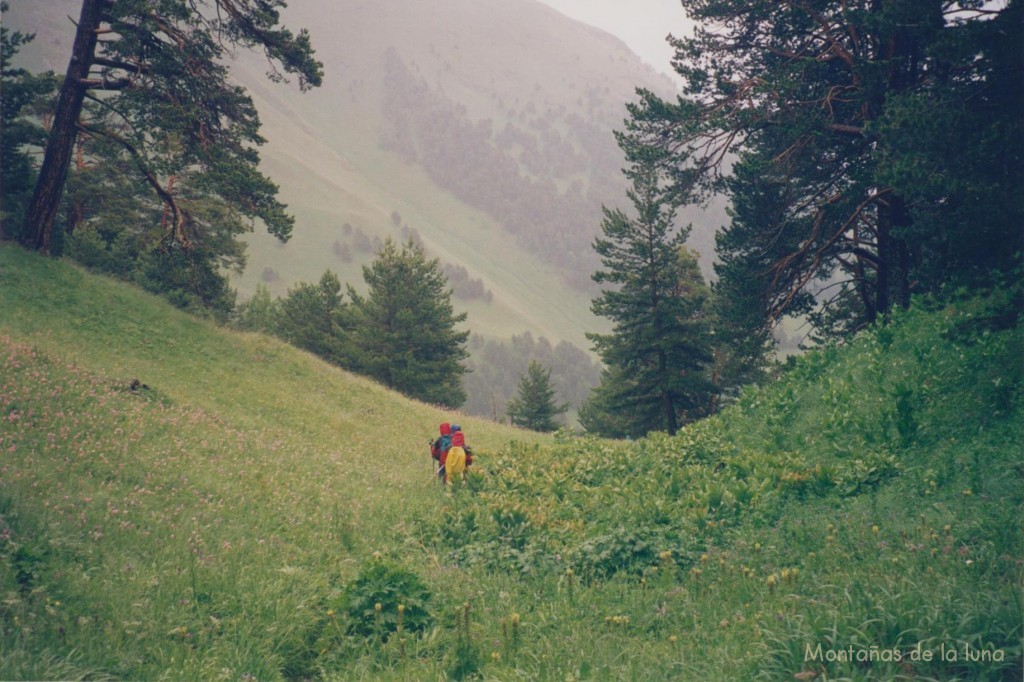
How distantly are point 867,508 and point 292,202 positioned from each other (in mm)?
205443

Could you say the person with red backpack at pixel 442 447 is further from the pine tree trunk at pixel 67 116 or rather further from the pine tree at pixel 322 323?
the pine tree at pixel 322 323

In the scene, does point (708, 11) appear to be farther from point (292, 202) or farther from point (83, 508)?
point (292, 202)

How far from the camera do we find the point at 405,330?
42.0 m

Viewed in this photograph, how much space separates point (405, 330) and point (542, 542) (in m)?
35.9

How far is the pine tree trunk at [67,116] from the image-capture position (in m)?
14.6

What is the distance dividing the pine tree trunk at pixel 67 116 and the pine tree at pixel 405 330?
2607 centimetres

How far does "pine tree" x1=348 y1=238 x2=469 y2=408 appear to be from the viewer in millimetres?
41500

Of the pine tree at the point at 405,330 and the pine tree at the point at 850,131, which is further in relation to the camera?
the pine tree at the point at 405,330

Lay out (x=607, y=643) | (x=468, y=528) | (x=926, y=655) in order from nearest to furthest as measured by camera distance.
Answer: (x=926, y=655) → (x=607, y=643) → (x=468, y=528)

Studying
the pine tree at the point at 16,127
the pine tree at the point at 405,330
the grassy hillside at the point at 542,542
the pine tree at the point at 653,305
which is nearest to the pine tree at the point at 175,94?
the grassy hillside at the point at 542,542

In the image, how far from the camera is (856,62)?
44.2 feet

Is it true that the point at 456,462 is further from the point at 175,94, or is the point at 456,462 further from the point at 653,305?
the point at 653,305

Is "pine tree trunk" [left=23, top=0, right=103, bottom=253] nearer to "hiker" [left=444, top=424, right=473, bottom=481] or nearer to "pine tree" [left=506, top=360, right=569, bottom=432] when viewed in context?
"hiker" [left=444, top=424, right=473, bottom=481]

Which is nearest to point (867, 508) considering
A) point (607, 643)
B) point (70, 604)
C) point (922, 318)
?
point (607, 643)
